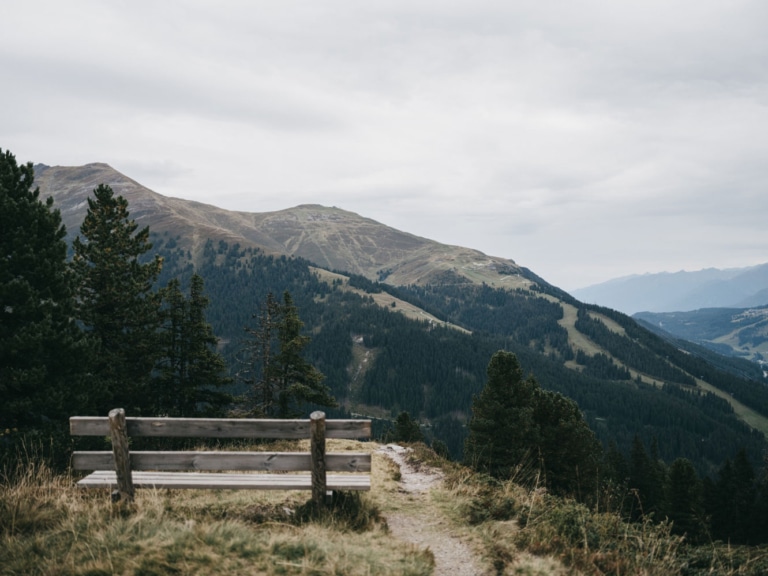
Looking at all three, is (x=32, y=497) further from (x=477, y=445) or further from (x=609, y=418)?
(x=609, y=418)

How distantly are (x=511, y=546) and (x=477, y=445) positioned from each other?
64.5ft

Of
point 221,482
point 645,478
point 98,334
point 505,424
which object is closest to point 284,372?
point 98,334

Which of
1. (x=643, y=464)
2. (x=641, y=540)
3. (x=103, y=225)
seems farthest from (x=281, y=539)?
(x=643, y=464)

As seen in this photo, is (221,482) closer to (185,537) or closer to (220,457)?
(220,457)

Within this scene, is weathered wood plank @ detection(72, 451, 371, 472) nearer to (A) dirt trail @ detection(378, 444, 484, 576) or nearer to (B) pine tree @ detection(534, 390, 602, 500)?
(A) dirt trail @ detection(378, 444, 484, 576)

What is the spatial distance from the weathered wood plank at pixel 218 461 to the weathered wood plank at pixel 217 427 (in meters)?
0.38

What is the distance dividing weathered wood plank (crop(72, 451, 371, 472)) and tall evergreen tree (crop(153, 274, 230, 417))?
18940 mm

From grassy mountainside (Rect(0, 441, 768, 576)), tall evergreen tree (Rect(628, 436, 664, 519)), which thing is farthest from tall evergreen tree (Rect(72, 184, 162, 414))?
tall evergreen tree (Rect(628, 436, 664, 519))

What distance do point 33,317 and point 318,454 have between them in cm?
1514

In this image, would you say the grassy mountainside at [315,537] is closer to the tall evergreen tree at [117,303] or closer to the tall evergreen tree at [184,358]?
the tall evergreen tree at [117,303]

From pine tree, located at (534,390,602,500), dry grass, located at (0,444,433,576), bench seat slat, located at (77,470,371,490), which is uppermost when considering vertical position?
bench seat slat, located at (77,470,371,490)

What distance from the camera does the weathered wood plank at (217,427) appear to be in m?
7.39

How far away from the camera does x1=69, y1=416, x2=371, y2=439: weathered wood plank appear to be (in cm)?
739

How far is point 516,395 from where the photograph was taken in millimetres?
26781
